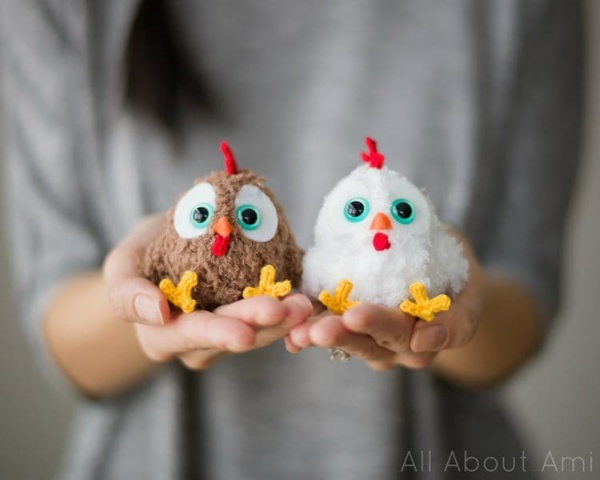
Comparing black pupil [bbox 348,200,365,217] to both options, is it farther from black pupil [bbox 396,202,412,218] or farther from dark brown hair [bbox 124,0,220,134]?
dark brown hair [bbox 124,0,220,134]

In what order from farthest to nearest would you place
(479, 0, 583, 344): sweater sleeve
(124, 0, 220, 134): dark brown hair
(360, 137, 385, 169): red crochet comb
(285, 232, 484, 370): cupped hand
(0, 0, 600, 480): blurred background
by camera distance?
(0, 0, 600, 480): blurred background
(479, 0, 583, 344): sweater sleeve
(124, 0, 220, 134): dark brown hair
(360, 137, 385, 169): red crochet comb
(285, 232, 484, 370): cupped hand

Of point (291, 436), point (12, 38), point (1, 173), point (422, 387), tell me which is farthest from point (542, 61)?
point (1, 173)

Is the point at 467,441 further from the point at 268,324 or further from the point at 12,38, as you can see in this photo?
the point at 12,38

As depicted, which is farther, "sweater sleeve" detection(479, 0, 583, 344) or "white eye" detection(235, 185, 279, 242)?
"sweater sleeve" detection(479, 0, 583, 344)

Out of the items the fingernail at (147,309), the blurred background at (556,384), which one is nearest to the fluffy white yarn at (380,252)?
the fingernail at (147,309)

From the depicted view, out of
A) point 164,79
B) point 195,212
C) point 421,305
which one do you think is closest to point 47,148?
point 164,79

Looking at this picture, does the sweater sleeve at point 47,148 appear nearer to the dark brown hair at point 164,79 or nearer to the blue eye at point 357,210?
the dark brown hair at point 164,79

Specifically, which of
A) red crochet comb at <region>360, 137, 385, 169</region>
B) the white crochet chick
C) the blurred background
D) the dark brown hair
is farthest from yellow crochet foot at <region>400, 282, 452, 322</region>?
the blurred background

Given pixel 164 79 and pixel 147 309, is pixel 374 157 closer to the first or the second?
pixel 147 309
